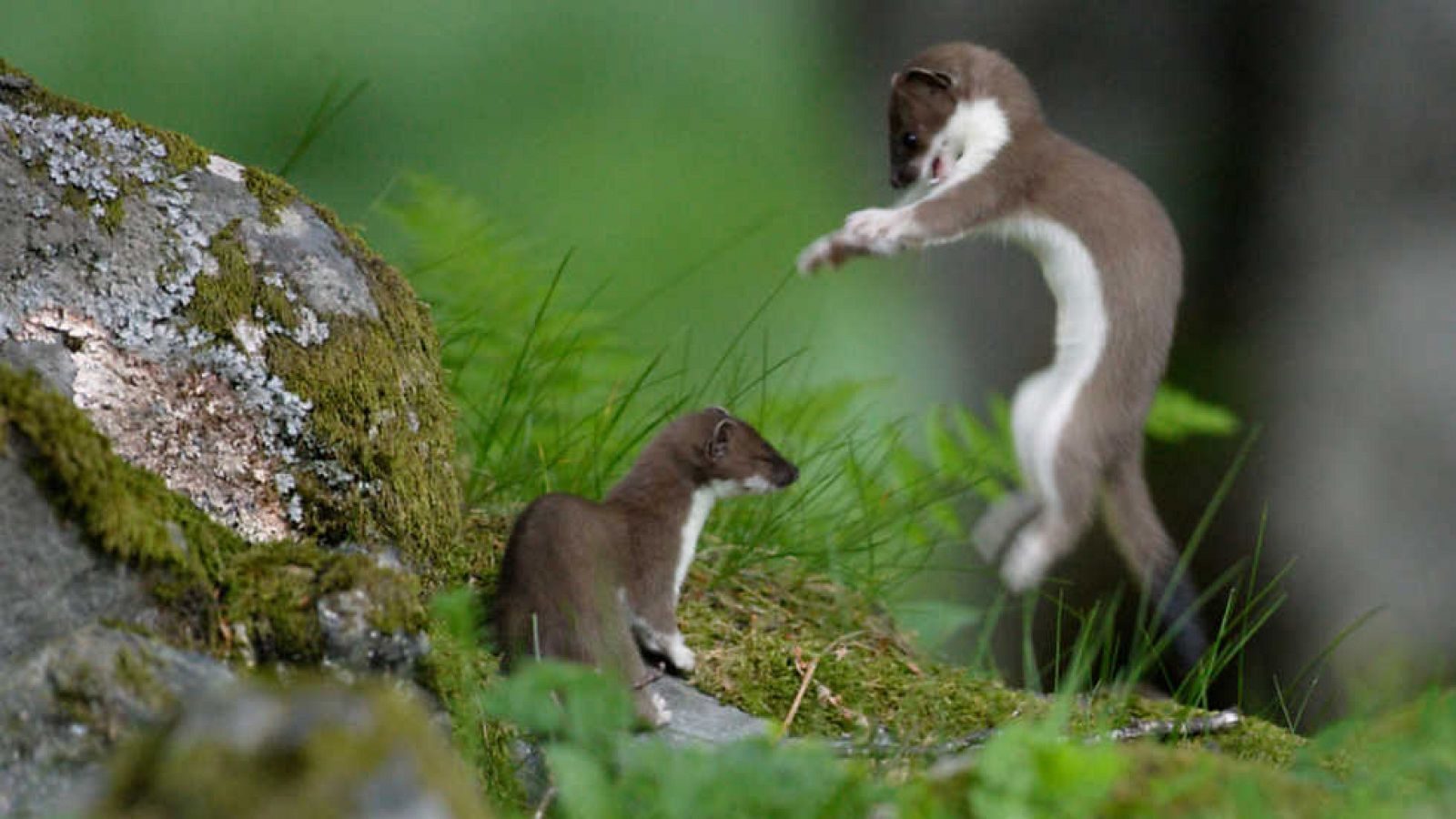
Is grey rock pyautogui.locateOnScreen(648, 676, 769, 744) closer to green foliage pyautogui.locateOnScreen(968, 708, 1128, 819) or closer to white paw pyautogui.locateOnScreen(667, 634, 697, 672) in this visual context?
white paw pyautogui.locateOnScreen(667, 634, 697, 672)

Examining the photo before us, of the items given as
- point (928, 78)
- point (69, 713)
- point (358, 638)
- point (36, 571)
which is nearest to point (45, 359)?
point (36, 571)

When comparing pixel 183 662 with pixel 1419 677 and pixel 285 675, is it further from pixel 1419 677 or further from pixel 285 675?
pixel 1419 677

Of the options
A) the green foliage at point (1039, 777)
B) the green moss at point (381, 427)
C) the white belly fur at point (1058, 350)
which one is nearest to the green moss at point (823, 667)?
the white belly fur at point (1058, 350)

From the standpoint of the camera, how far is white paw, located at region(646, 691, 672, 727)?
384 cm

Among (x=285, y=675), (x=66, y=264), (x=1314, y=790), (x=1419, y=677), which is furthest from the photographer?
(x=1419, y=677)

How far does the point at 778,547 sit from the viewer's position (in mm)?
5180

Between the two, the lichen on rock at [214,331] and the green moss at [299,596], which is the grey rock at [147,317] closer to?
the lichen on rock at [214,331]

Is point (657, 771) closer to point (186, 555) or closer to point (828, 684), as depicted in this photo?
point (186, 555)

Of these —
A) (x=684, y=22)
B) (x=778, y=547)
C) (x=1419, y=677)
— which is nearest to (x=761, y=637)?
(x=778, y=547)

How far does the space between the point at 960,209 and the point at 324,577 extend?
169 centimetres

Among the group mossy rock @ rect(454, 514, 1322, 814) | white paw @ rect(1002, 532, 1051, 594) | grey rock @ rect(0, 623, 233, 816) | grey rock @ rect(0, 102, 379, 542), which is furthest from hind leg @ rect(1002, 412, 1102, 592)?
grey rock @ rect(0, 623, 233, 816)

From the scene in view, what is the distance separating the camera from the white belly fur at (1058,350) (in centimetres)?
399

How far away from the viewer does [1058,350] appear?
420 cm

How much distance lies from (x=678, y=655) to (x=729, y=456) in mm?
617
